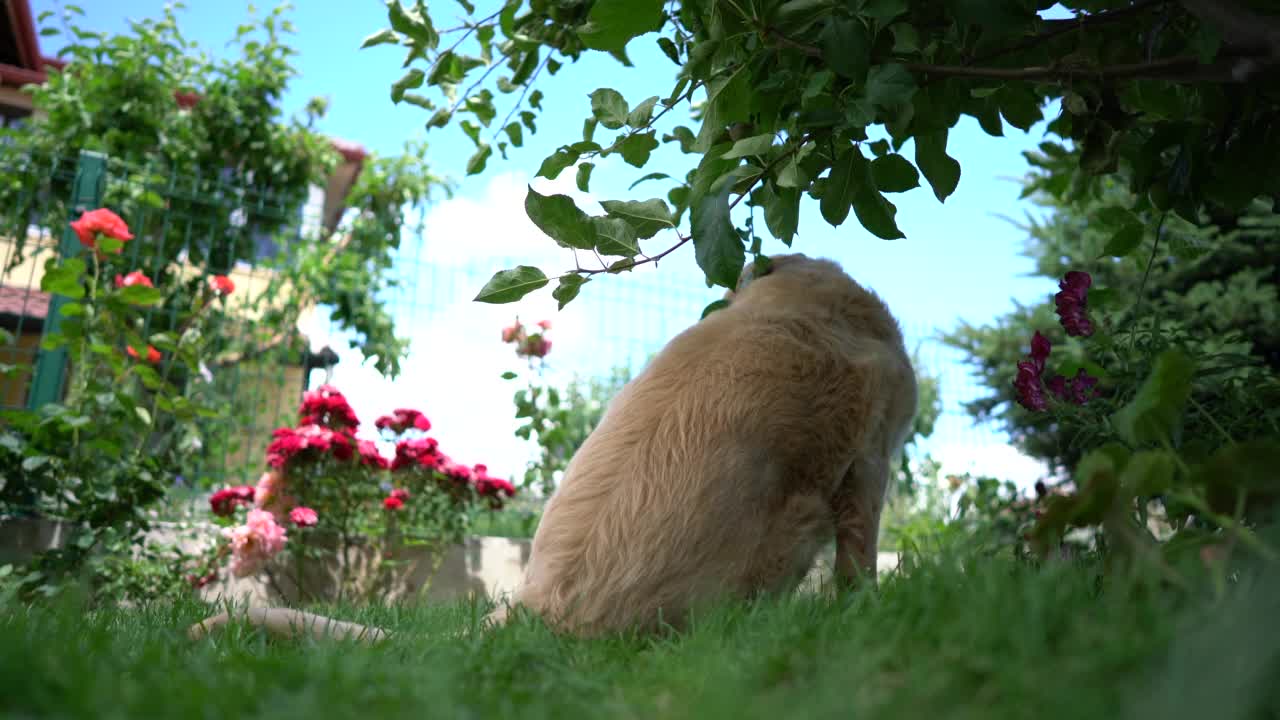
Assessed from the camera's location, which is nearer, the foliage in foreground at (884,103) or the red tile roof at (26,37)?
the foliage in foreground at (884,103)

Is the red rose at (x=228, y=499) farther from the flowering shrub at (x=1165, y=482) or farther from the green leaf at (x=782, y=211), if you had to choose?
the flowering shrub at (x=1165, y=482)

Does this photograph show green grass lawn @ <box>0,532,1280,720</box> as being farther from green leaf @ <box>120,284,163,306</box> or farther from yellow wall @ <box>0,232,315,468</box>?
yellow wall @ <box>0,232,315,468</box>

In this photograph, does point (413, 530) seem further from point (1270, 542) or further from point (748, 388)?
point (1270, 542)

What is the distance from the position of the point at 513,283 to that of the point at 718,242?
0.49 meters

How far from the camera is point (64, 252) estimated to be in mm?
4953

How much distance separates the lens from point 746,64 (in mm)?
1731

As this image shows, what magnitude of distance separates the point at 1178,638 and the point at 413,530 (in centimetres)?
468

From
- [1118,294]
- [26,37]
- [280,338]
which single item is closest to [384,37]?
[280,338]

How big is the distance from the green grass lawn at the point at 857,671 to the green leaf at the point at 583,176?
121 centimetres

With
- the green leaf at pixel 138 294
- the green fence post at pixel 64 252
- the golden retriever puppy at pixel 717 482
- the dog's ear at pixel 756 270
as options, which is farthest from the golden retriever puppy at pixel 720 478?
the green fence post at pixel 64 252

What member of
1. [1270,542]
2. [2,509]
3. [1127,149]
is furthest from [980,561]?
[2,509]

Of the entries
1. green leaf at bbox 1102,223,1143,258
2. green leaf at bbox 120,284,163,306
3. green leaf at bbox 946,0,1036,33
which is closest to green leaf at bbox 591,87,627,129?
green leaf at bbox 946,0,1036,33

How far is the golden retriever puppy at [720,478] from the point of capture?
6.68 feet

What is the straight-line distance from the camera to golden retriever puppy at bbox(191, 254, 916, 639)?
6.66 feet
